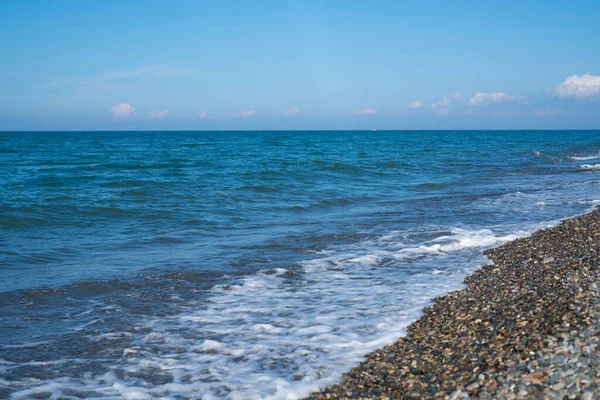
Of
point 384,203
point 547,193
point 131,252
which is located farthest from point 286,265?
point 547,193

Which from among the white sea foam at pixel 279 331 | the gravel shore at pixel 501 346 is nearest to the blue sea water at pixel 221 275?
the white sea foam at pixel 279 331

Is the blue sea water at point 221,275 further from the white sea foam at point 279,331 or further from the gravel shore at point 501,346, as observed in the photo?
the gravel shore at point 501,346

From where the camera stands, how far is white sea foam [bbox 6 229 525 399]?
16.4ft

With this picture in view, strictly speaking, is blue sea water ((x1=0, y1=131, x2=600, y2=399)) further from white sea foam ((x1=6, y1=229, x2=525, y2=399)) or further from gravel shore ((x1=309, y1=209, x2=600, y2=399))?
gravel shore ((x1=309, y1=209, x2=600, y2=399))

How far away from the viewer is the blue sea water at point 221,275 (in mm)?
5336

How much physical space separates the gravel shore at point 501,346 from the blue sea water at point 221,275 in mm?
423

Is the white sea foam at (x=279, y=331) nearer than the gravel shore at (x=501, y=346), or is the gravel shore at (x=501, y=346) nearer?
the gravel shore at (x=501, y=346)

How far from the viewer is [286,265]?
9.48 m

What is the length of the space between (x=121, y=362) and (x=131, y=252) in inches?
215

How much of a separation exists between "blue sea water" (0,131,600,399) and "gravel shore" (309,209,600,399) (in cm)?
42

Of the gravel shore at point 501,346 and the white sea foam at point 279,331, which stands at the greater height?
the gravel shore at point 501,346

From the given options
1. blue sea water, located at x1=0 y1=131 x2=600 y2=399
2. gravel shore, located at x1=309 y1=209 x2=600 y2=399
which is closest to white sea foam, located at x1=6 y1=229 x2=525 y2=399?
blue sea water, located at x1=0 y1=131 x2=600 y2=399

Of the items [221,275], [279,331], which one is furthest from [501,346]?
[221,275]

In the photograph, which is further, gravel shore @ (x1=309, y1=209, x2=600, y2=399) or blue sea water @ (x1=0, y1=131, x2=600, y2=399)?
blue sea water @ (x1=0, y1=131, x2=600, y2=399)
